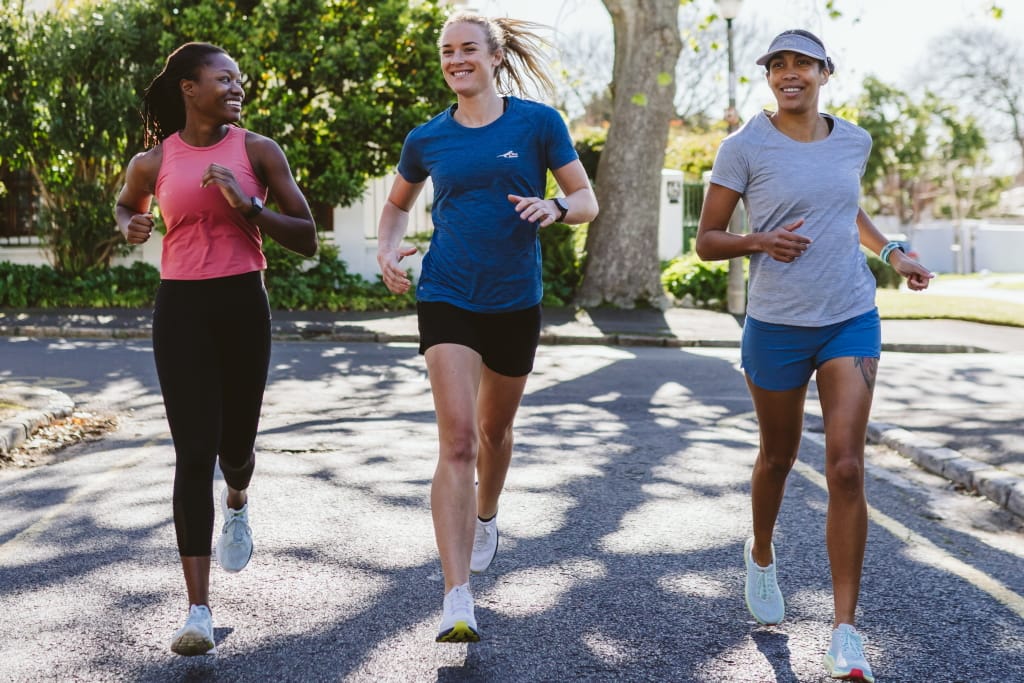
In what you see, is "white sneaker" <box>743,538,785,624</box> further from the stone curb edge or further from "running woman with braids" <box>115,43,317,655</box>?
the stone curb edge

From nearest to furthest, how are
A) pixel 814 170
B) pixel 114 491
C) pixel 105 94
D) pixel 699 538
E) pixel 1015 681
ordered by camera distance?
pixel 1015 681 → pixel 814 170 → pixel 699 538 → pixel 114 491 → pixel 105 94

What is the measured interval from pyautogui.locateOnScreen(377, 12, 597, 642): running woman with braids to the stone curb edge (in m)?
3.31

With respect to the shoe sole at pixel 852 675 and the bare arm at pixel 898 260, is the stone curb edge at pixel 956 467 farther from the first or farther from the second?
the shoe sole at pixel 852 675

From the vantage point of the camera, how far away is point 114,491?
20.4 feet

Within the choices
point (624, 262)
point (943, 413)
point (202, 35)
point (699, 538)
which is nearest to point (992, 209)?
point (624, 262)

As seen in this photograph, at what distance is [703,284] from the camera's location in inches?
763

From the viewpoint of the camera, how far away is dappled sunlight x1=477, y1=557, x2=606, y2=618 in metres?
4.36

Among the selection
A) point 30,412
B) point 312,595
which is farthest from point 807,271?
point 30,412

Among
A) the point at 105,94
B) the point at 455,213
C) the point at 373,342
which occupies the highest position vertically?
the point at 105,94

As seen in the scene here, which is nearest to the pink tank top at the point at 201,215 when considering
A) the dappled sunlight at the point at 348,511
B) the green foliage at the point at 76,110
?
the dappled sunlight at the point at 348,511

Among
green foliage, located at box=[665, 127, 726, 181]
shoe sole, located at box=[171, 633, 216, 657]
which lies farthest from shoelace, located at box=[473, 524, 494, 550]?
green foliage, located at box=[665, 127, 726, 181]

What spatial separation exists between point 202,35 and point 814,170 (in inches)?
623

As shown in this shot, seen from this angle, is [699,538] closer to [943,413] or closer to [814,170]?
[814,170]

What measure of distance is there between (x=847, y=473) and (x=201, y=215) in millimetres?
2273
